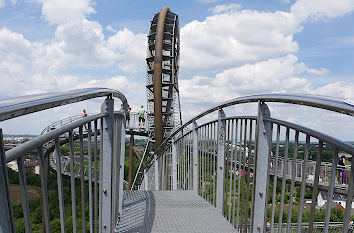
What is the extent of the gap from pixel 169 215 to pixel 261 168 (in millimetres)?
1340

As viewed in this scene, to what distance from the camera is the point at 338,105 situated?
3.19 feet

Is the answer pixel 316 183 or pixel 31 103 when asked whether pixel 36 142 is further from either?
pixel 316 183

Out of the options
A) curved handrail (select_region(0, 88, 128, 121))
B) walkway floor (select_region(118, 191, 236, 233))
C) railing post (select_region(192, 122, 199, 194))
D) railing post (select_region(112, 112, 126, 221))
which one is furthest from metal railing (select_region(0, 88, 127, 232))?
railing post (select_region(192, 122, 199, 194))

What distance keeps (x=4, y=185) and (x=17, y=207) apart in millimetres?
130

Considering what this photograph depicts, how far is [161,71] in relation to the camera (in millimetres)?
15344

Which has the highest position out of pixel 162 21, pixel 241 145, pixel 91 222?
pixel 162 21

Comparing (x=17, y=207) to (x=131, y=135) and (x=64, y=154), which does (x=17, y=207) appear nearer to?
(x=64, y=154)

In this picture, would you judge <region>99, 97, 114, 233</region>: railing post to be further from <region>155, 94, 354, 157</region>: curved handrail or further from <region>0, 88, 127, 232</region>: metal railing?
<region>155, 94, 354, 157</region>: curved handrail

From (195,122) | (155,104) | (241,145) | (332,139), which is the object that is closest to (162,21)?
(155,104)

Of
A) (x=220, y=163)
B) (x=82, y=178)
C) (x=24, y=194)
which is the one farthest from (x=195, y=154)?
(x=24, y=194)

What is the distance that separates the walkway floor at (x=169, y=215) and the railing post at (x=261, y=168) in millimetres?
641

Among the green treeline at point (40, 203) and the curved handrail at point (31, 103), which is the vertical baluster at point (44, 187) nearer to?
the green treeline at point (40, 203)

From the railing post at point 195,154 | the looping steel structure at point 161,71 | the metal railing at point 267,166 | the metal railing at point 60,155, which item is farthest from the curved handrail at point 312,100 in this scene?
the looping steel structure at point 161,71

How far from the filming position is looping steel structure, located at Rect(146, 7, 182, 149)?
15359mm
